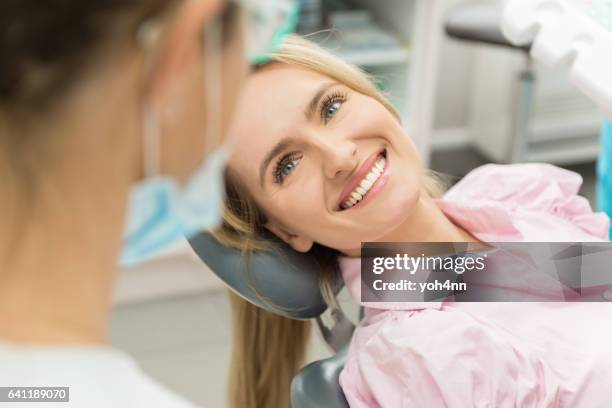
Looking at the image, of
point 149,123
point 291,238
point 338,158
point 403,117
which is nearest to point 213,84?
point 149,123

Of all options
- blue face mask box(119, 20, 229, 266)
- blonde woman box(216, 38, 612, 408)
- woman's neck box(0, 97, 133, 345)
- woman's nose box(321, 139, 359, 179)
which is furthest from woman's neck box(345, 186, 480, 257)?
woman's neck box(0, 97, 133, 345)

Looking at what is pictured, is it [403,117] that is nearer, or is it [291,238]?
[291,238]

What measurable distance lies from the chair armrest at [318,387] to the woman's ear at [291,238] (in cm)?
16

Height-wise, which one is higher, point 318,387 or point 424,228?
point 424,228

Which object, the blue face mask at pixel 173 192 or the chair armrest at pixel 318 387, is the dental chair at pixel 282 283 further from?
the blue face mask at pixel 173 192

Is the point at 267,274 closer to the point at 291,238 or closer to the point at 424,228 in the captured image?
the point at 291,238

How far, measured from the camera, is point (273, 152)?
3.73ft

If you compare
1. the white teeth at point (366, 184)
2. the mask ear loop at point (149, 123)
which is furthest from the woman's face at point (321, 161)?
the mask ear loop at point (149, 123)

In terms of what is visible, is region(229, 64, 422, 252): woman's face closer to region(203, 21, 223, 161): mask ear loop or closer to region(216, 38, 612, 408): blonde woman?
region(216, 38, 612, 408): blonde woman

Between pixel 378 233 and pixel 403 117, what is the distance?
139cm

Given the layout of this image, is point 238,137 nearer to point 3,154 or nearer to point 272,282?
point 272,282

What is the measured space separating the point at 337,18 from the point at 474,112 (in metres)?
0.82

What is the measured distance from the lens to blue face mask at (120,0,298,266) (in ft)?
2.20

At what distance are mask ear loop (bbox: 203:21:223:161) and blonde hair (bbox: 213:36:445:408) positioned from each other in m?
0.47
